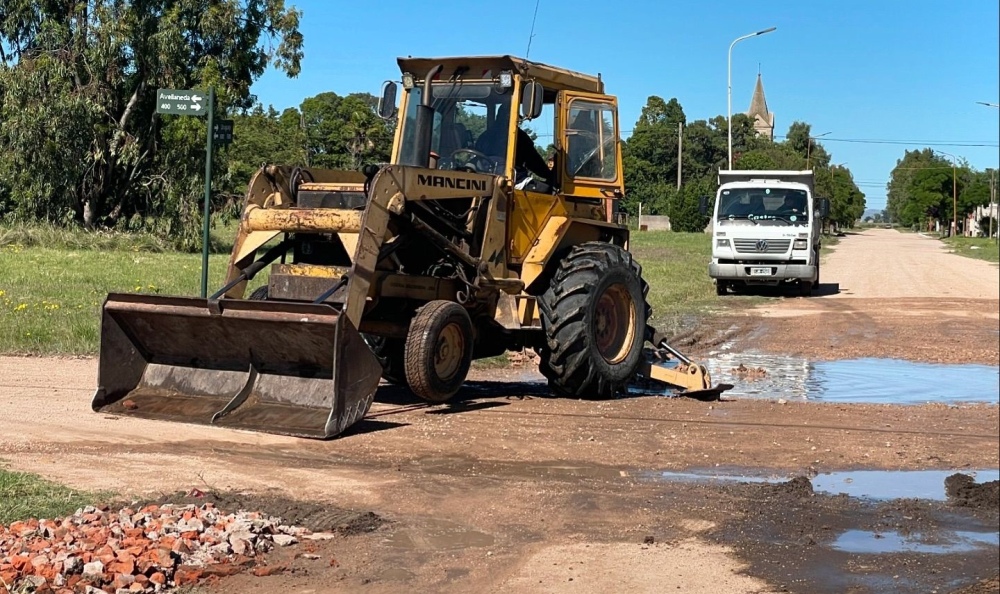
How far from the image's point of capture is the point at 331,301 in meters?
9.47

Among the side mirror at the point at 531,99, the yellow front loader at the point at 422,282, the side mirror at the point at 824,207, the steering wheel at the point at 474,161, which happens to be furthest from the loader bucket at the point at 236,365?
the side mirror at the point at 824,207

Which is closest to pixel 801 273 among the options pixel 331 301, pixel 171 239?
pixel 331 301

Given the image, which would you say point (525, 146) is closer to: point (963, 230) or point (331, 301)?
point (331, 301)

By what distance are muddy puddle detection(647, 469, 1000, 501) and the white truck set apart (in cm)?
1807

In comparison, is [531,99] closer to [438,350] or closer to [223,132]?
[438,350]

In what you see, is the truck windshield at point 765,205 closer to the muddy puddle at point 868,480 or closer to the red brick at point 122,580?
the muddy puddle at point 868,480

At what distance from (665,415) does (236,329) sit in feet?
12.4

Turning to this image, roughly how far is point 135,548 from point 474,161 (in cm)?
615

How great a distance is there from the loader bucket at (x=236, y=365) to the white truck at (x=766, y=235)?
17691 millimetres

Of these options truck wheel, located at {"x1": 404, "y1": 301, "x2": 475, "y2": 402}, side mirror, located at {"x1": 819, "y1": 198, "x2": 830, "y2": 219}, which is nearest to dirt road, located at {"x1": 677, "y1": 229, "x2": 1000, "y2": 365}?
side mirror, located at {"x1": 819, "y1": 198, "x2": 830, "y2": 219}

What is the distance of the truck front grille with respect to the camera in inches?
1008

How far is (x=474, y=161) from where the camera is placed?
36.1 feet

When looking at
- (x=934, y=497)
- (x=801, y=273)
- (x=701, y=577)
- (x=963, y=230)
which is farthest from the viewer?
(x=963, y=230)

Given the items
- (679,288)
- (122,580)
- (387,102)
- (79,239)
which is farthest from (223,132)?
(79,239)
